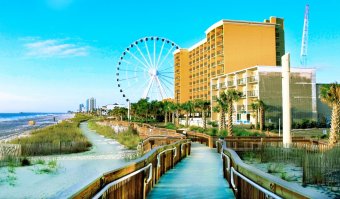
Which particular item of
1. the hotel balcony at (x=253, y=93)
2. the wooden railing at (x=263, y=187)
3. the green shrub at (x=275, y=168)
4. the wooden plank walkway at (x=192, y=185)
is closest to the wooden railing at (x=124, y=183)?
the wooden plank walkway at (x=192, y=185)

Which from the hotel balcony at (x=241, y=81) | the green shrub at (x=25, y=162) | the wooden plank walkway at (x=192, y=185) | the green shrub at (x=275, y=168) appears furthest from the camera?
the hotel balcony at (x=241, y=81)

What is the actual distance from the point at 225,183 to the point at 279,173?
4029mm

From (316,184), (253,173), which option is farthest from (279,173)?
(253,173)

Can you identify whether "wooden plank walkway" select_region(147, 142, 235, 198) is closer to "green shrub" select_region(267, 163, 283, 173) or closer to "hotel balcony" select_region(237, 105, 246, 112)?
"green shrub" select_region(267, 163, 283, 173)

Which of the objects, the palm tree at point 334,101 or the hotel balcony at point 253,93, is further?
the hotel balcony at point 253,93

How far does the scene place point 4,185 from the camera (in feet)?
53.3

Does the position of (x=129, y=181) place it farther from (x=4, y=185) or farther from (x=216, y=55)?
(x=216, y=55)

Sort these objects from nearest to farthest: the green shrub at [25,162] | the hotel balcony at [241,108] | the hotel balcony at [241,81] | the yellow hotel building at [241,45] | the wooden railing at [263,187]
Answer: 1. the wooden railing at [263,187]
2. the green shrub at [25,162]
3. the hotel balcony at [241,108]
4. the hotel balcony at [241,81]
5. the yellow hotel building at [241,45]

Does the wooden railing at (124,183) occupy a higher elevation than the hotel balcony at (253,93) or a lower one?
lower

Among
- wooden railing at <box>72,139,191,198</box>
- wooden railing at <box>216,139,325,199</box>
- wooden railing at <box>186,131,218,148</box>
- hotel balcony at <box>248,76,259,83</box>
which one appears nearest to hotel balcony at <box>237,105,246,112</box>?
hotel balcony at <box>248,76,259,83</box>

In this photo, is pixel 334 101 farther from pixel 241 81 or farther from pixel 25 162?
pixel 241 81

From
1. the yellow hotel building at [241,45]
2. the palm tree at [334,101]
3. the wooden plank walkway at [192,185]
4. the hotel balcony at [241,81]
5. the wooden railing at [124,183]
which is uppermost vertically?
the yellow hotel building at [241,45]

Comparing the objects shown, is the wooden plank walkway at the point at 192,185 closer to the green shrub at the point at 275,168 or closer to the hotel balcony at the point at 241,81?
the green shrub at the point at 275,168

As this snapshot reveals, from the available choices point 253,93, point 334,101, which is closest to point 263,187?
point 334,101
